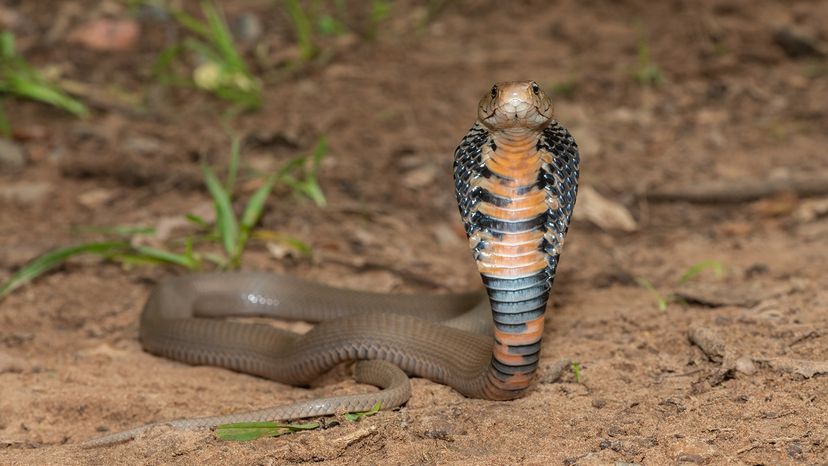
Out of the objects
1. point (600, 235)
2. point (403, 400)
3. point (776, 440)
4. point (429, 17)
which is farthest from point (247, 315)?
point (429, 17)

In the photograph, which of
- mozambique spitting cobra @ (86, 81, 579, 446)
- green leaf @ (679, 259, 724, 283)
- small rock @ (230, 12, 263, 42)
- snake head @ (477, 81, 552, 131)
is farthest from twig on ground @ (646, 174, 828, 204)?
small rock @ (230, 12, 263, 42)

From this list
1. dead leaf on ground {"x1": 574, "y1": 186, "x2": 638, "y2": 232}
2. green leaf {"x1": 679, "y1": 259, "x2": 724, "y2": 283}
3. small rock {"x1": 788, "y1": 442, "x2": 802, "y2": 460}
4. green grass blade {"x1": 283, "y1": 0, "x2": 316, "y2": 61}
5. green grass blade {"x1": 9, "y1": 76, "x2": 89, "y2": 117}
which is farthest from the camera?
green grass blade {"x1": 283, "y1": 0, "x2": 316, "y2": 61}

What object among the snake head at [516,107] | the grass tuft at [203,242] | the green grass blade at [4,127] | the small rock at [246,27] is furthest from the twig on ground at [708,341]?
the small rock at [246,27]

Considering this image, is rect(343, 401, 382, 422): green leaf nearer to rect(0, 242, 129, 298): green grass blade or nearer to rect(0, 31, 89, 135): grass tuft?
rect(0, 242, 129, 298): green grass blade

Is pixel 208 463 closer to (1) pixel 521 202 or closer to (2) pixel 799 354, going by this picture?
(1) pixel 521 202

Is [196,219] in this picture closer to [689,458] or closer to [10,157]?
[10,157]
